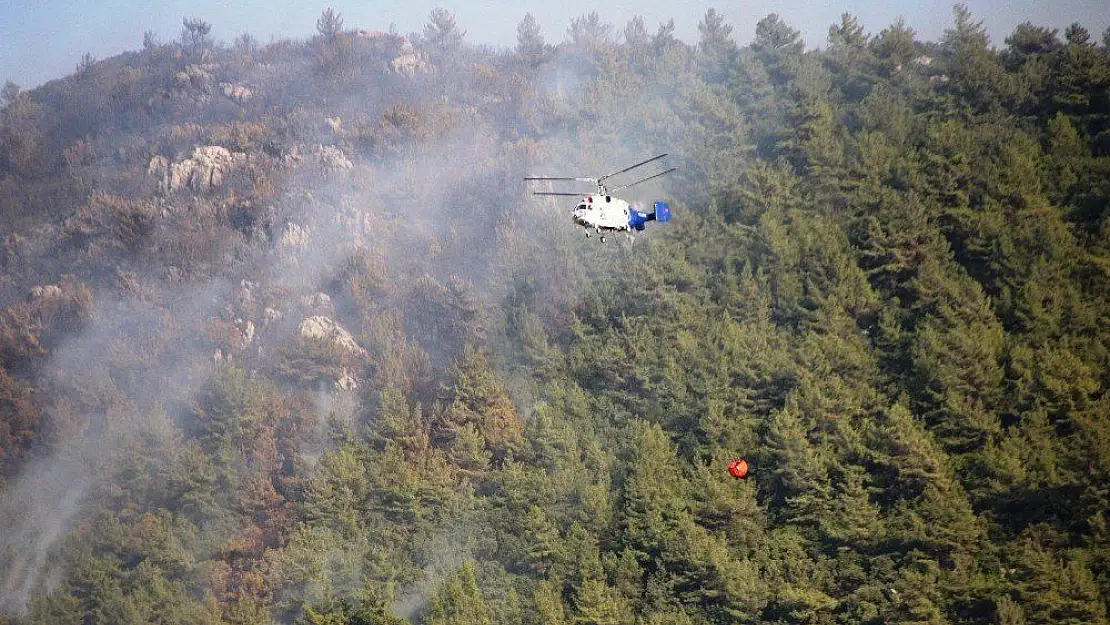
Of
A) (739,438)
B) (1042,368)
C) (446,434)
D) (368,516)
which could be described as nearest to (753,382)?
(739,438)

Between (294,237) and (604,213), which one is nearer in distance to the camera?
(604,213)

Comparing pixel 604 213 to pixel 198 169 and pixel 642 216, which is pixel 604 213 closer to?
pixel 642 216

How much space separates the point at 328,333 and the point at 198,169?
3859cm

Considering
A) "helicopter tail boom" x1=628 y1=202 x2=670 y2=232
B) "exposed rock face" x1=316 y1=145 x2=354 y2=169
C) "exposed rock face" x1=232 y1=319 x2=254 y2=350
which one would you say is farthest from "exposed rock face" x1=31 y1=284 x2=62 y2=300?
"helicopter tail boom" x1=628 y1=202 x2=670 y2=232

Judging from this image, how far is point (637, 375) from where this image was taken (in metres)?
55.1

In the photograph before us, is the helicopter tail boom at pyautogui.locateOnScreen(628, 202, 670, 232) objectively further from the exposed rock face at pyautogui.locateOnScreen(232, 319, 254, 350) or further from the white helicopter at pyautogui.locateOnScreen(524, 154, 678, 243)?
the exposed rock face at pyautogui.locateOnScreen(232, 319, 254, 350)

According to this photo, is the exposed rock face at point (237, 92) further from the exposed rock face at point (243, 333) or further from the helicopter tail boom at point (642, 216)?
the helicopter tail boom at point (642, 216)

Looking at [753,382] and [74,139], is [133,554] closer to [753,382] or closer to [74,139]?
[753,382]

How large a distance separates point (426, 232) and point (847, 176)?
135 feet

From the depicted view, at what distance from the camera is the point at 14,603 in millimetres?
54500

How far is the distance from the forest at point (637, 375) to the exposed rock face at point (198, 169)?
235 inches

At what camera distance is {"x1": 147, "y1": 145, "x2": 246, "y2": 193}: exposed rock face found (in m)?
103

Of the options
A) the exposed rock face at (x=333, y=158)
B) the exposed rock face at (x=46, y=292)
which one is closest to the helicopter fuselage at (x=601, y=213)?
the exposed rock face at (x=46, y=292)

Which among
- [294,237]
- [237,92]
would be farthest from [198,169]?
[237,92]
